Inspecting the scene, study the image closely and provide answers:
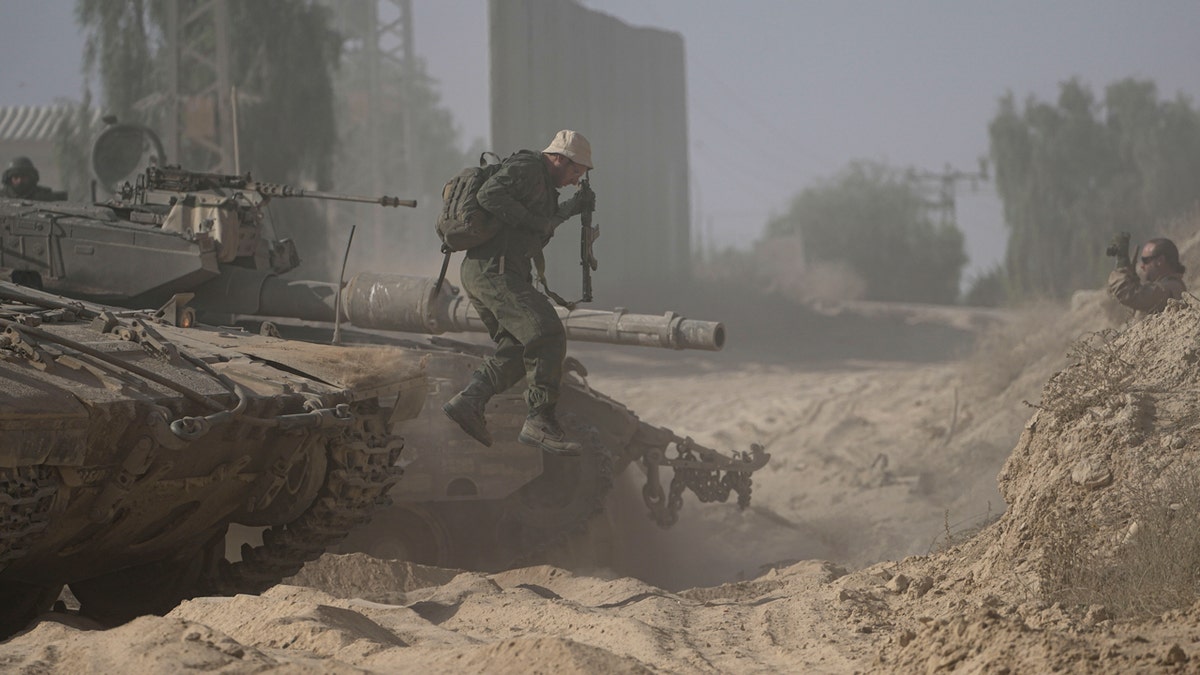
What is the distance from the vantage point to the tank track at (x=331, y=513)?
7.07m

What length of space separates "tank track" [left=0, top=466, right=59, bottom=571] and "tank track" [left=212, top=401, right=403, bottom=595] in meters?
1.69

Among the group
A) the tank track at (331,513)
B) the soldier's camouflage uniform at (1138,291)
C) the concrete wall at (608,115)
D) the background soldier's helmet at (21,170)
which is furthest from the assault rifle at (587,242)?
the concrete wall at (608,115)

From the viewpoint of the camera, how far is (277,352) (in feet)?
23.2

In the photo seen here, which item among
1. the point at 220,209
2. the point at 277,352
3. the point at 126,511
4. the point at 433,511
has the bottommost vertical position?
the point at 433,511

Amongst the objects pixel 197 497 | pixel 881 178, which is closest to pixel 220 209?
pixel 197 497

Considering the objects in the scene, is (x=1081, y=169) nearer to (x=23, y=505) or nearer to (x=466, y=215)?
(x=466, y=215)

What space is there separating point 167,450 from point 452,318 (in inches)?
140

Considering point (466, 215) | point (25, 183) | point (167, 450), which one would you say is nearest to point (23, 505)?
point (167, 450)

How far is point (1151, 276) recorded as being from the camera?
9617 millimetres

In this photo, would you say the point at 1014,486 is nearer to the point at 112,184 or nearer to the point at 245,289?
the point at 245,289

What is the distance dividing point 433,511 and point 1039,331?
831 cm

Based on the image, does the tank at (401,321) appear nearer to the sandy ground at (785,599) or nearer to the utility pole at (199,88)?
the sandy ground at (785,599)

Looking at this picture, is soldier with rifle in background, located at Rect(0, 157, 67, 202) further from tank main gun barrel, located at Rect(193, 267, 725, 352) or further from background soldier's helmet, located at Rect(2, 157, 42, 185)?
tank main gun barrel, located at Rect(193, 267, 725, 352)

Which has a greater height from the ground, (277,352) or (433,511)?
(277,352)
